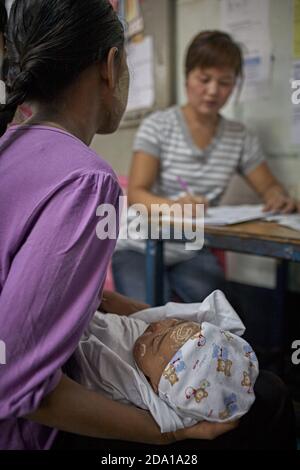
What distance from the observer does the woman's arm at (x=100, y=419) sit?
565mm

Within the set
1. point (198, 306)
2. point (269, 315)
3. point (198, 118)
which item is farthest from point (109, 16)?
point (269, 315)

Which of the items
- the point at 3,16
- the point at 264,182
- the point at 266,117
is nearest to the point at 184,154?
the point at 264,182

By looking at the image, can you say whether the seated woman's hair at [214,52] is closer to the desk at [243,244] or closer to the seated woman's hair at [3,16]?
the desk at [243,244]

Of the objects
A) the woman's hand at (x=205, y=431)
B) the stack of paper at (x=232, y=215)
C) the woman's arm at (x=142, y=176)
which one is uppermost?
the woman's arm at (x=142, y=176)

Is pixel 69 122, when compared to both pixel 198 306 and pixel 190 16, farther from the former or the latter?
pixel 190 16

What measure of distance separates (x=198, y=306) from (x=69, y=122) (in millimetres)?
344

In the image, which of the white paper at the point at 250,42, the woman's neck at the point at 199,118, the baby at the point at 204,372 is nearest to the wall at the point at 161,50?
the white paper at the point at 250,42

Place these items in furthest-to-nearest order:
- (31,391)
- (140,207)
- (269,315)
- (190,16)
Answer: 1. (190,16)
2. (269,315)
3. (140,207)
4. (31,391)

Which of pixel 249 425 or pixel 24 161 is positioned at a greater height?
pixel 24 161

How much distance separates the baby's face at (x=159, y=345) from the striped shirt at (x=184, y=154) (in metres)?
1.14

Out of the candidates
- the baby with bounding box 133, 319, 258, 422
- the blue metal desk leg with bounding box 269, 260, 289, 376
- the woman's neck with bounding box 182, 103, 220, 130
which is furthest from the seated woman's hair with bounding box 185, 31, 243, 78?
the baby with bounding box 133, 319, 258, 422

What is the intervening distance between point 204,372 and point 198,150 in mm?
1332

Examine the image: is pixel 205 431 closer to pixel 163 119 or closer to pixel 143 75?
pixel 163 119

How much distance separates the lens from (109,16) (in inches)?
25.0
